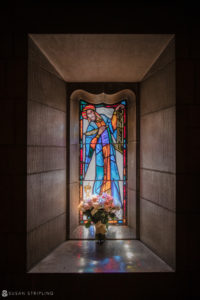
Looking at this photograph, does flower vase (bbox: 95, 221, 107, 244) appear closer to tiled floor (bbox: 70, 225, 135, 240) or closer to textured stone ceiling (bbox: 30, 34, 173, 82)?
tiled floor (bbox: 70, 225, 135, 240)

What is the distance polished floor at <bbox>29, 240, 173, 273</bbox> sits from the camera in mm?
1891

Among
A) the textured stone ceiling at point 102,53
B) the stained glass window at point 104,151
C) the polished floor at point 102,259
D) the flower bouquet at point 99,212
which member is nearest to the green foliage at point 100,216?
the flower bouquet at point 99,212

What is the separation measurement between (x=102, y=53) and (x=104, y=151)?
1.33 meters

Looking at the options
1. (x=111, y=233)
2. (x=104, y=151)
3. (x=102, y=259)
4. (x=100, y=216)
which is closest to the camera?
(x=102, y=259)

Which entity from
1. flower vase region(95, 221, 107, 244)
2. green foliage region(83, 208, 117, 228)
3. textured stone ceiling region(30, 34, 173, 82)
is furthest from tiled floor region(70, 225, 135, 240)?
textured stone ceiling region(30, 34, 173, 82)

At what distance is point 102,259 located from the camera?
6.88 feet

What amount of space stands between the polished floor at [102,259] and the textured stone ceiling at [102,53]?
6.93 feet

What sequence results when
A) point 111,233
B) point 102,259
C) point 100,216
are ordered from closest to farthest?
point 102,259 → point 100,216 → point 111,233

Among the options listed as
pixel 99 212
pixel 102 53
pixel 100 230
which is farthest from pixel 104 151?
pixel 102 53

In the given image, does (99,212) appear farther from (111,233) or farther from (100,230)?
(111,233)

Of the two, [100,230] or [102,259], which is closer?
[102,259]
